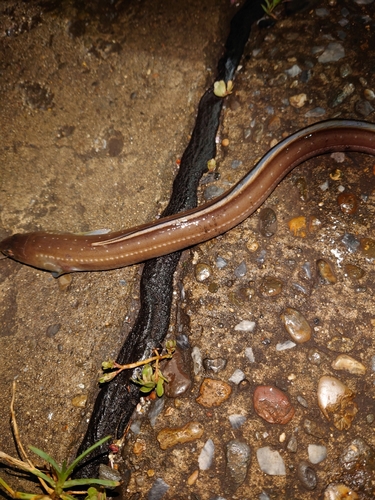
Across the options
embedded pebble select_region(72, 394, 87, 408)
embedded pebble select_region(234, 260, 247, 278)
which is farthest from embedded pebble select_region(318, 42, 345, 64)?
→ embedded pebble select_region(72, 394, 87, 408)

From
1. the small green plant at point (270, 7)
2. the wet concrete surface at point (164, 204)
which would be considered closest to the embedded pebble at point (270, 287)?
the wet concrete surface at point (164, 204)

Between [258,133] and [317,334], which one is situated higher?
[258,133]

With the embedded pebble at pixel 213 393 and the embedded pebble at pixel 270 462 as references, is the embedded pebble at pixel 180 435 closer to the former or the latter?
the embedded pebble at pixel 213 393

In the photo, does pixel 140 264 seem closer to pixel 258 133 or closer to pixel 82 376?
pixel 82 376

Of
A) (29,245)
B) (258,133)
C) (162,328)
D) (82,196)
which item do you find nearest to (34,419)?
(162,328)

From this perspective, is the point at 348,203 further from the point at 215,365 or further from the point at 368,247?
the point at 215,365

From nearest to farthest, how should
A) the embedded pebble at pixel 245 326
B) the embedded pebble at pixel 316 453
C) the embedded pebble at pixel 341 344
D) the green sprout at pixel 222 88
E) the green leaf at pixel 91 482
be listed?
1. the green leaf at pixel 91 482
2. the embedded pebble at pixel 316 453
3. the embedded pebble at pixel 341 344
4. the embedded pebble at pixel 245 326
5. the green sprout at pixel 222 88

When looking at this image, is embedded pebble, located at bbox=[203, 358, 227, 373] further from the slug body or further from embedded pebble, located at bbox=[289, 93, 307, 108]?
embedded pebble, located at bbox=[289, 93, 307, 108]
